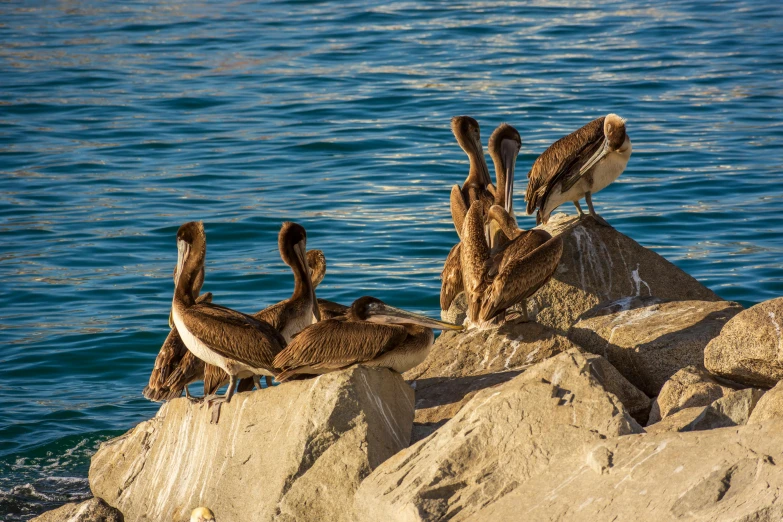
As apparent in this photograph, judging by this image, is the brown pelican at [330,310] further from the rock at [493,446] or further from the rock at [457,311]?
the rock at [493,446]

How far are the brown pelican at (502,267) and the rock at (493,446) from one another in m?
1.58

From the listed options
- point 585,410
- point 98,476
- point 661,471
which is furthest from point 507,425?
point 98,476

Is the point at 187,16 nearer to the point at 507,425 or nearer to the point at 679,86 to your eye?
the point at 679,86

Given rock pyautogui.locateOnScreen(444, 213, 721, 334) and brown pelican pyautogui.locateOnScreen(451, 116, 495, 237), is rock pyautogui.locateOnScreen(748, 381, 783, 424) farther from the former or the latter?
brown pelican pyautogui.locateOnScreen(451, 116, 495, 237)

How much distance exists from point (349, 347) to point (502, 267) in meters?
1.41

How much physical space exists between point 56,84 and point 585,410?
18402 millimetres

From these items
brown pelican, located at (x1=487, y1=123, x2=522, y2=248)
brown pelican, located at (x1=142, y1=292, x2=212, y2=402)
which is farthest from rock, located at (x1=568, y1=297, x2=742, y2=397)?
brown pelican, located at (x1=142, y1=292, x2=212, y2=402)

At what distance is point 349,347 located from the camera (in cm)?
668

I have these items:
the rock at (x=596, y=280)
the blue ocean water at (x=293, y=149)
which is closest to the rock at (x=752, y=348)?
the rock at (x=596, y=280)

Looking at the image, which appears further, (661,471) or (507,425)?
(507,425)

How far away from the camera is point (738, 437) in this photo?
16.0 ft

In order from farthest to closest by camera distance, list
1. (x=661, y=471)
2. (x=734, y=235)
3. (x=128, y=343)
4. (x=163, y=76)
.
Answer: (x=163, y=76), (x=734, y=235), (x=128, y=343), (x=661, y=471)

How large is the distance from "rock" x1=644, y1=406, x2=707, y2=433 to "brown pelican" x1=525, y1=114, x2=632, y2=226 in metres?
3.35

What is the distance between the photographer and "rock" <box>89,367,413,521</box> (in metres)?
6.00
